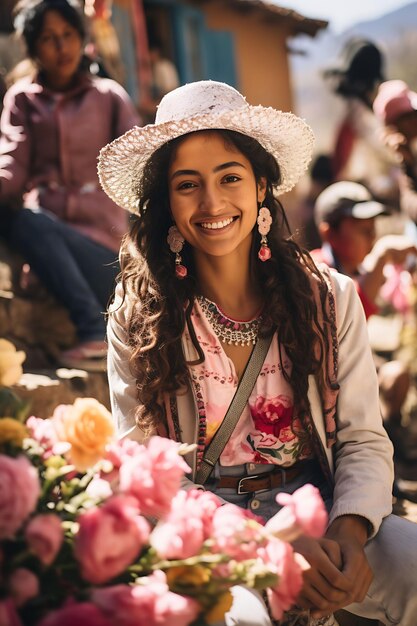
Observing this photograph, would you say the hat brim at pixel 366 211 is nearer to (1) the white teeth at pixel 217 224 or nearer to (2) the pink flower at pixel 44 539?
(1) the white teeth at pixel 217 224

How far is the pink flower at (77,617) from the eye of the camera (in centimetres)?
129

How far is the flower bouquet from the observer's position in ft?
4.40

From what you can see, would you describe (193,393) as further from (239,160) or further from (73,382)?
(73,382)

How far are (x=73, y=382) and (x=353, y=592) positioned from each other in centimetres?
218

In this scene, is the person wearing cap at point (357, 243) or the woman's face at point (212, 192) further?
the person wearing cap at point (357, 243)

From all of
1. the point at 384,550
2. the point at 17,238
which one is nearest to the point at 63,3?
the point at 17,238

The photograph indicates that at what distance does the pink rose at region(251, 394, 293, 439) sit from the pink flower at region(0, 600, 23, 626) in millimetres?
1291

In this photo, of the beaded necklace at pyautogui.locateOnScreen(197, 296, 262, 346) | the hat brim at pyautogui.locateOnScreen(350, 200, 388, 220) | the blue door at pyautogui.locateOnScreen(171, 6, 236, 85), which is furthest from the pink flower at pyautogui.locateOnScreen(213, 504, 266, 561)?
the blue door at pyautogui.locateOnScreen(171, 6, 236, 85)

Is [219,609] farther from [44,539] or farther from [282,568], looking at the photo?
[44,539]

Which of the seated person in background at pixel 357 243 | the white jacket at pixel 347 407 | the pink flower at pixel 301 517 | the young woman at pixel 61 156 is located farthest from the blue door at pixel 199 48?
the pink flower at pixel 301 517

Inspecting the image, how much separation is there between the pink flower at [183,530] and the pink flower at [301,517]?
0.43 ft

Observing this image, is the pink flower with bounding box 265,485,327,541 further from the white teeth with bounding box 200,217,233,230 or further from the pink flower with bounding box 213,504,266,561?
the white teeth with bounding box 200,217,233,230

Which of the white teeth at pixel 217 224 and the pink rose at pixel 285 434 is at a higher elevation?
the white teeth at pixel 217 224

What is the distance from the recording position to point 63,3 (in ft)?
15.1
